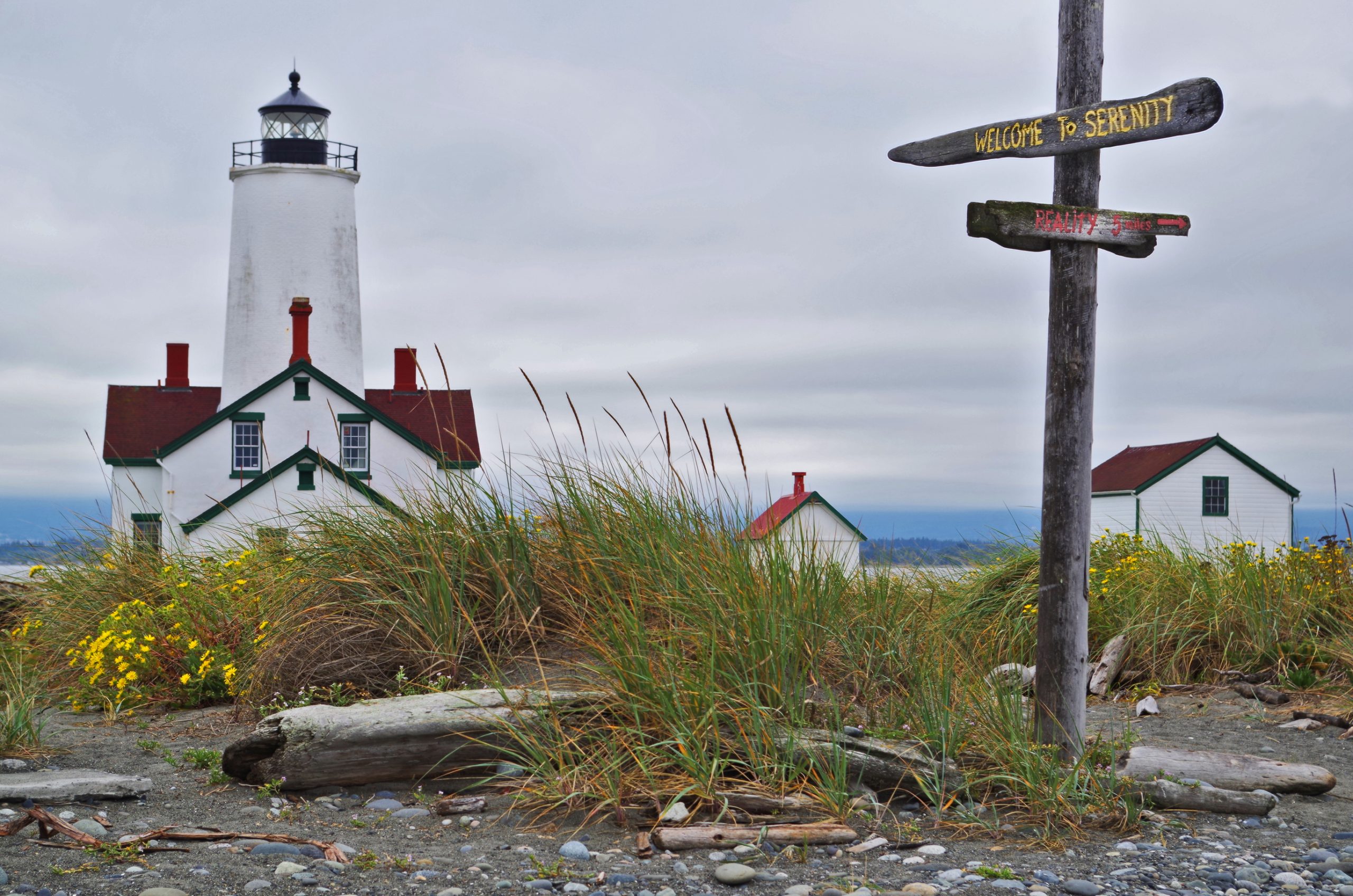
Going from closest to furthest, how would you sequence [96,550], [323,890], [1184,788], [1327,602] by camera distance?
1. [323,890]
2. [1184,788]
3. [1327,602]
4. [96,550]

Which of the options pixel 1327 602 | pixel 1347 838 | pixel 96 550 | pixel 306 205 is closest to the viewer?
pixel 1347 838

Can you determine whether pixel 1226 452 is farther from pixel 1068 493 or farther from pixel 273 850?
pixel 273 850

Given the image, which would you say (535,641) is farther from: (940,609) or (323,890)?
(940,609)

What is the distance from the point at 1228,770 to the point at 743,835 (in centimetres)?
258

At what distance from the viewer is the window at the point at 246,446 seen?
23812 mm

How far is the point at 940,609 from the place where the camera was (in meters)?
8.70

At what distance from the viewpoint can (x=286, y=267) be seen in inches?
1006

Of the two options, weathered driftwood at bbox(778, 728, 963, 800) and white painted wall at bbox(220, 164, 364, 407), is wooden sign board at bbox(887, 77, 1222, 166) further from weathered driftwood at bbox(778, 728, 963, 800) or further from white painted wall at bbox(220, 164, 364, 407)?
white painted wall at bbox(220, 164, 364, 407)

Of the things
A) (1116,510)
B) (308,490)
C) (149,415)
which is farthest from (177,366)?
(1116,510)

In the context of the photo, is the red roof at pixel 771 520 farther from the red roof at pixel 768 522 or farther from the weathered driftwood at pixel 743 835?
the weathered driftwood at pixel 743 835

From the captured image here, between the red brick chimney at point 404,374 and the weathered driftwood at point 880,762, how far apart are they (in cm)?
2377

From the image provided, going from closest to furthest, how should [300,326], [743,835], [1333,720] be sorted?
[743,835]
[1333,720]
[300,326]

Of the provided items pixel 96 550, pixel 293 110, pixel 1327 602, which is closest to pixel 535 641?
pixel 96 550

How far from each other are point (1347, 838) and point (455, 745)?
4.00 m
